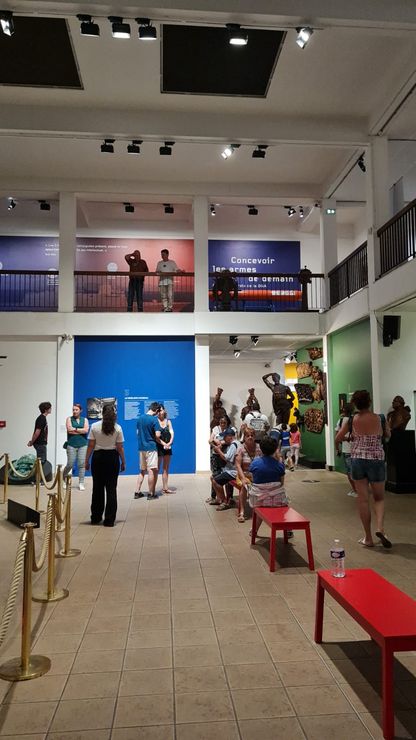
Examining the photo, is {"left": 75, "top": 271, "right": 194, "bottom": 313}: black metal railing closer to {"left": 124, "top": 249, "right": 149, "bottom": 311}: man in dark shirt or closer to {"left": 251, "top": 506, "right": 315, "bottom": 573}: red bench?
{"left": 124, "top": 249, "right": 149, "bottom": 311}: man in dark shirt

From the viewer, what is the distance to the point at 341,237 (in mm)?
16656

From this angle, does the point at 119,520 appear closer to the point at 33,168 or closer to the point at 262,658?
the point at 262,658

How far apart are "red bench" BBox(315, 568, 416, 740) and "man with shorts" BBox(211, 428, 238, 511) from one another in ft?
13.5

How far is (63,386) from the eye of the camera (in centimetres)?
1252

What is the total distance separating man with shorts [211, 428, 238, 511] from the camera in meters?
7.62

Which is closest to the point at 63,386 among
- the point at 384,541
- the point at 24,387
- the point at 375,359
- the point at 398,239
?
the point at 24,387

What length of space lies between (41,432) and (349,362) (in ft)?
22.6

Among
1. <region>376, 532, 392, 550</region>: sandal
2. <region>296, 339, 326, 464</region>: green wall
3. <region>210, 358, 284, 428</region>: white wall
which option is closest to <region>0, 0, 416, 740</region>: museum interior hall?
<region>376, 532, 392, 550</region>: sandal

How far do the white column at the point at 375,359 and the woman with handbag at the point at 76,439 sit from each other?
562 cm

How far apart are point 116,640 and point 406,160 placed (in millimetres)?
11402

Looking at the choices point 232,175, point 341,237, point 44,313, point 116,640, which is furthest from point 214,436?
point 341,237

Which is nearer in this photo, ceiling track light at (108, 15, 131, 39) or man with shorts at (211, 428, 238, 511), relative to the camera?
ceiling track light at (108, 15, 131, 39)

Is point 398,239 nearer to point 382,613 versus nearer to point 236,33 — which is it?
point 236,33

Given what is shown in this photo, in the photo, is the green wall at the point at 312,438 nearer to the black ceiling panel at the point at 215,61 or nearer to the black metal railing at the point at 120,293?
the black metal railing at the point at 120,293
